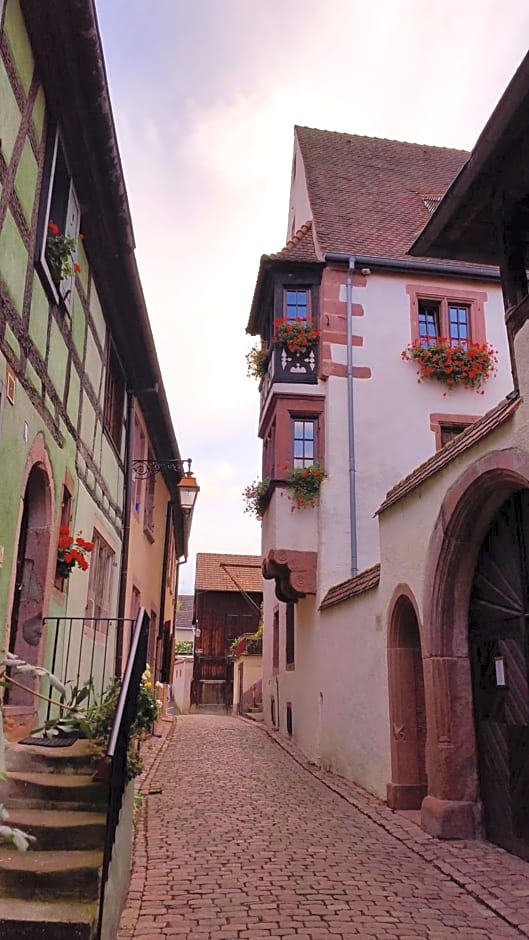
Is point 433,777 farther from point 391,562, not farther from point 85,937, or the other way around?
point 85,937

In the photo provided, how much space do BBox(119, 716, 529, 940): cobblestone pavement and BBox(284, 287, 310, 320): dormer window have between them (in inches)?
338

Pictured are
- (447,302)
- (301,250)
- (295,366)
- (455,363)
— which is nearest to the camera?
(295,366)

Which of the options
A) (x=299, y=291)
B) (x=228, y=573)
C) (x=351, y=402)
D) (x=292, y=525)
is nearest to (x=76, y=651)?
(x=292, y=525)

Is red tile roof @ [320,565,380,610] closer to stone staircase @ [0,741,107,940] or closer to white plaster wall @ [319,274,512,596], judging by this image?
white plaster wall @ [319,274,512,596]

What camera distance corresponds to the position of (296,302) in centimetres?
1468

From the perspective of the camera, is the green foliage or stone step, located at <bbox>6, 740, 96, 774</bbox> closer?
stone step, located at <bbox>6, 740, 96, 774</bbox>

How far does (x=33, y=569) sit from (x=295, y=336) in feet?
28.2

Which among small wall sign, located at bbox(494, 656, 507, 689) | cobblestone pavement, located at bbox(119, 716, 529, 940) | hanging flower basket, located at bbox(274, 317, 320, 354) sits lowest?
cobblestone pavement, located at bbox(119, 716, 529, 940)

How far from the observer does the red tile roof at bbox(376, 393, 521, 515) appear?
6191mm

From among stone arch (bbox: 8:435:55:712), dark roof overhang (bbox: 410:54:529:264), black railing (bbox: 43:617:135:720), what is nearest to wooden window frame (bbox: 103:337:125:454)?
black railing (bbox: 43:617:135:720)

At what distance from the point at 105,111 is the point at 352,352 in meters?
8.11

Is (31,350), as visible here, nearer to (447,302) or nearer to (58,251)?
(58,251)

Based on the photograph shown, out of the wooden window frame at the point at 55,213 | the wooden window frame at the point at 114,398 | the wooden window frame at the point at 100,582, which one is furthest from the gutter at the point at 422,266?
the wooden window frame at the point at 55,213

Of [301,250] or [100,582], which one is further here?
[301,250]
